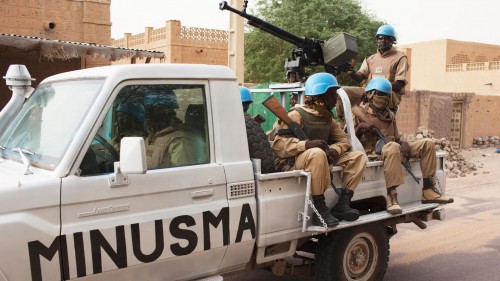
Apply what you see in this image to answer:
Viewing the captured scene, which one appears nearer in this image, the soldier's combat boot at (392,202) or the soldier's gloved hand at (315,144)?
the soldier's gloved hand at (315,144)

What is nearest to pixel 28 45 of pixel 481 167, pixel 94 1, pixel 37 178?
pixel 94 1

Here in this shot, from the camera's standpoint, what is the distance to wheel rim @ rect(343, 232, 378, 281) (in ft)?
14.4

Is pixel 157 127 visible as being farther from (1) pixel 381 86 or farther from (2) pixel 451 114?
(2) pixel 451 114

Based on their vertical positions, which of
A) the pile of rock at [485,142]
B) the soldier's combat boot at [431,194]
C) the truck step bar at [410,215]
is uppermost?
the soldier's combat boot at [431,194]

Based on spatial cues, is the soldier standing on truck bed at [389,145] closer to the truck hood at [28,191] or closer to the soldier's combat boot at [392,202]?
the soldier's combat boot at [392,202]

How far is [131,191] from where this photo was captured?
308cm

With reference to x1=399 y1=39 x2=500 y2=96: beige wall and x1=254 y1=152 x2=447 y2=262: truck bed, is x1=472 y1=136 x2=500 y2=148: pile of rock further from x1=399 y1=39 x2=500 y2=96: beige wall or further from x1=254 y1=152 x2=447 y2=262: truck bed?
x1=254 y1=152 x2=447 y2=262: truck bed

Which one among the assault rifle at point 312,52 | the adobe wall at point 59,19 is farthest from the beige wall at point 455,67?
the assault rifle at point 312,52

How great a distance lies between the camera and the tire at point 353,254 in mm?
4262

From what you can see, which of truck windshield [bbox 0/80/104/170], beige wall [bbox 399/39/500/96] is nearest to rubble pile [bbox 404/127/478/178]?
truck windshield [bbox 0/80/104/170]

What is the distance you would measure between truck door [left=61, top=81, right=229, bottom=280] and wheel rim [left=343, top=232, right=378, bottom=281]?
1.37 m

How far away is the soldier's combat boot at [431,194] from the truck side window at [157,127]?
2.62 metres

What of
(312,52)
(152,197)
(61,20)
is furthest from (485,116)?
(152,197)

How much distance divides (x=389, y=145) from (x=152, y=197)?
2359 mm
